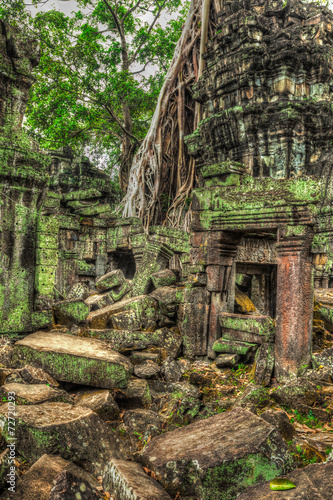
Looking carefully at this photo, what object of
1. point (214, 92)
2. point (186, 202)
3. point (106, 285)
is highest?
point (214, 92)

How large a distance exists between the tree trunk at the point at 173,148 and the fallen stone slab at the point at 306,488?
9.18 m

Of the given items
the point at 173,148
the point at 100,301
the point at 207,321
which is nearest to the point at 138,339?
the point at 207,321

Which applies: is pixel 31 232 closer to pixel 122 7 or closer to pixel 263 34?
pixel 263 34

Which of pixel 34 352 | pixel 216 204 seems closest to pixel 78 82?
pixel 216 204

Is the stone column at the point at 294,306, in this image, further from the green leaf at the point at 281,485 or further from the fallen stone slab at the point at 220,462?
the green leaf at the point at 281,485

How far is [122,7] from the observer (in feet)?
51.8

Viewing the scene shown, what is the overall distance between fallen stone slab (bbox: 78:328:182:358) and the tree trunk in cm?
592

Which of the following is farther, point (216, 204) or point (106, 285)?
point (106, 285)

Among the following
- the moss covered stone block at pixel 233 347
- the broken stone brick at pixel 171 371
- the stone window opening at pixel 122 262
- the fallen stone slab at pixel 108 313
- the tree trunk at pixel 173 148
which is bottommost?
the broken stone brick at pixel 171 371

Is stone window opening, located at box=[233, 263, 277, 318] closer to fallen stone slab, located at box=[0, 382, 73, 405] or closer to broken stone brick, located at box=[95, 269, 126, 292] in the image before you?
broken stone brick, located at box=[95, 269, 126, 292]

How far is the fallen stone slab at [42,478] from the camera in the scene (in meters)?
1.91

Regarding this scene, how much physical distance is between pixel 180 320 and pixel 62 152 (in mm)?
13025

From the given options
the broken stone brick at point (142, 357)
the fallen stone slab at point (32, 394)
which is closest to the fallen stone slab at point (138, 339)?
the broken stone brick at point (142, 357)

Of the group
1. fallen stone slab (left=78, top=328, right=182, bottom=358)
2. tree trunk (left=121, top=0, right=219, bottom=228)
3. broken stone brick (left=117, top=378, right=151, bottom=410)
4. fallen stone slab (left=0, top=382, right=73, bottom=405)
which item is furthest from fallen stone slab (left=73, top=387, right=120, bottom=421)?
tree trunk (left=121, top=0, right=219, bottom=228)
